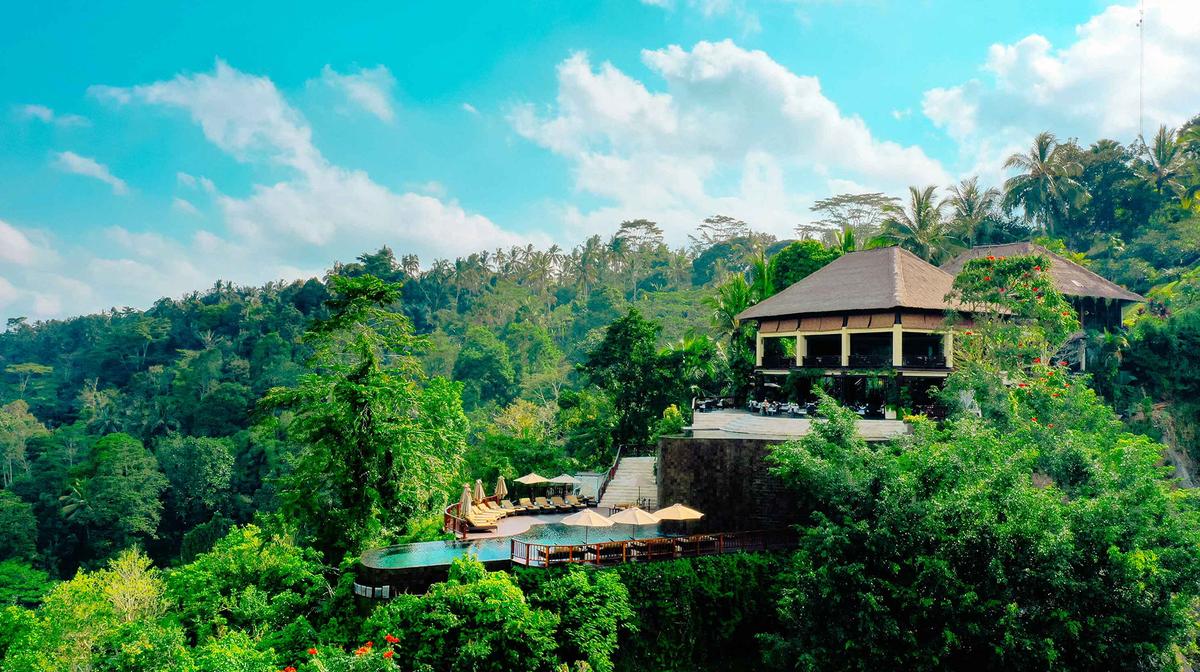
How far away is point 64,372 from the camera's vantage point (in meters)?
60.8

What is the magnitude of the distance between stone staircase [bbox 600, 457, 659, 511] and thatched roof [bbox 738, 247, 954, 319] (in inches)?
268

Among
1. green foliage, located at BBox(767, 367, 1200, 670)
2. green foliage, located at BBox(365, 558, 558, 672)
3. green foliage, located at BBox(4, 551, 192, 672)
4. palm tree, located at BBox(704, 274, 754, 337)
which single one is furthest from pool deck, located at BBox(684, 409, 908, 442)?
green foliage, located at BBox(4, 551, 192, 672)

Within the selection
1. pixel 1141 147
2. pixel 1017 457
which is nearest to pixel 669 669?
pixel 1017 457

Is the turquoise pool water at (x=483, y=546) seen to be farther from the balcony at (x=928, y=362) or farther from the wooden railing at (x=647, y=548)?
the balcony at (x=928, y=362)

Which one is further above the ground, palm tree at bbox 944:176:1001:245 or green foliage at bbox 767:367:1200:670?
palm tree at bbox 944:176:1001:245

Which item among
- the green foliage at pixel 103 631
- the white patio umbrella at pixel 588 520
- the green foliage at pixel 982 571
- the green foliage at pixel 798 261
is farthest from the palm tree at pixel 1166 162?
the green foliage at pixel 103 631

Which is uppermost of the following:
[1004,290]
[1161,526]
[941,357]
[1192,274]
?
[1192,274]

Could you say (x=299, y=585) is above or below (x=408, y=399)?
below

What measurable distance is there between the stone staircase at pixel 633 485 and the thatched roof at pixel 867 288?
680 cm

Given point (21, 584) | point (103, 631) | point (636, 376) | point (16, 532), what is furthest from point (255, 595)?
point (16, 532)

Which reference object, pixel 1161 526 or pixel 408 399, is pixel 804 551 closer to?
pixel 1161 526

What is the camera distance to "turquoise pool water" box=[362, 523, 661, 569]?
545 inches

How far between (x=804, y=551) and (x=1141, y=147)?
39934 millimetres

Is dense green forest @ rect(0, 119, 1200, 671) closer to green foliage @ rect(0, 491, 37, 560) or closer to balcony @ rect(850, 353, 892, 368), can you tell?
green foliage @ rect(0, 491, 37, 560)
